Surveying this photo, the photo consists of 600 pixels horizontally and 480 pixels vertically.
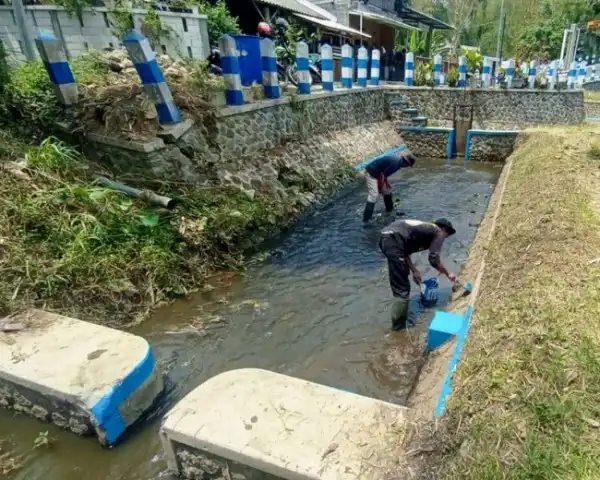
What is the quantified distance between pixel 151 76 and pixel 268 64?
3439 millimetres

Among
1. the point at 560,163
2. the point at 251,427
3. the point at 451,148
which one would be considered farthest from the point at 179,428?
the point at 451,148

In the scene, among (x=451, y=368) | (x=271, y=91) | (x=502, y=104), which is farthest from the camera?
(x=502, y=104)

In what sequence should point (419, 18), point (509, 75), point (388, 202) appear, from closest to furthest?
point (388, 202) < point (509, 75) < point (419, 18)

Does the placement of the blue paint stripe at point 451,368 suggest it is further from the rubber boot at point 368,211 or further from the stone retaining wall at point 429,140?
the stone retaining wall at point 429,140

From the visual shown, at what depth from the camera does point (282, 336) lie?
15.7 ft

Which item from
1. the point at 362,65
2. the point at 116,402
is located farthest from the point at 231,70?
the point at 362,65

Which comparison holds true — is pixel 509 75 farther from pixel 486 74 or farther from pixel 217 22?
pixel 217 22

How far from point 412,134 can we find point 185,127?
1118 cm

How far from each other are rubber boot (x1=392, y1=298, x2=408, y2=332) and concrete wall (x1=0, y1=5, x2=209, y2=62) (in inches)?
288

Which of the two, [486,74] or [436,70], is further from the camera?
[486,74]

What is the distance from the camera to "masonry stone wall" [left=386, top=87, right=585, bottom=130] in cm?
1605

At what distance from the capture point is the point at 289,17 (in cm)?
1625

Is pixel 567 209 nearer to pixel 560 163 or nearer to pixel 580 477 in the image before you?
pixel 560 163

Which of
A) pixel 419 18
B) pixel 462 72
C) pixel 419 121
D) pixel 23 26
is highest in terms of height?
pixel 419 18
